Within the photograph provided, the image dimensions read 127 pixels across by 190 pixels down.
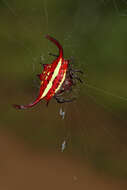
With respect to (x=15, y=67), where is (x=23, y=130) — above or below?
below

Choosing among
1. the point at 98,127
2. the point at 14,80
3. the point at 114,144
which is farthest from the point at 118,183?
the point at 14,80

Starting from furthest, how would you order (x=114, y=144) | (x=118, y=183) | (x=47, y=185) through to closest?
1. (x=114, y=144)
2. (x=118, y=183)
3. (x=47, y=185)

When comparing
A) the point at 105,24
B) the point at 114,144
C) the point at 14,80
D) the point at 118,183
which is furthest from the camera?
the point at 105,24

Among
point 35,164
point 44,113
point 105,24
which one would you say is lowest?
point 35,164

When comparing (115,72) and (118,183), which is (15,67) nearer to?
(115,72)

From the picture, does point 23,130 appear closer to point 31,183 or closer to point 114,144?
point 31,183

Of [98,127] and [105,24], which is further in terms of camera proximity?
[105,24]
